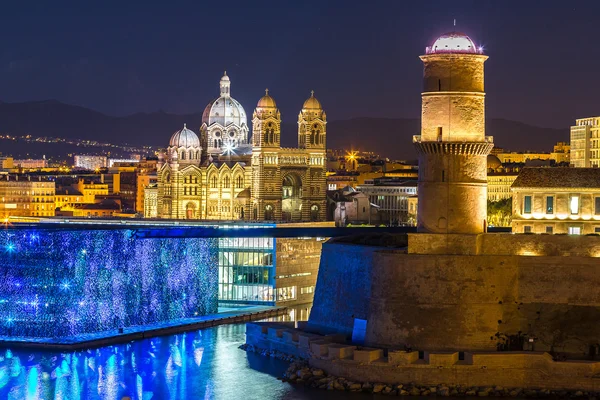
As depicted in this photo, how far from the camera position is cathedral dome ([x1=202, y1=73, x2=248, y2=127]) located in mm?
108062

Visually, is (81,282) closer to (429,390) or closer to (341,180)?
(429,390)

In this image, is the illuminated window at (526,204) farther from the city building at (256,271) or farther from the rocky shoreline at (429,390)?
the rocky shoreline at (429,390)

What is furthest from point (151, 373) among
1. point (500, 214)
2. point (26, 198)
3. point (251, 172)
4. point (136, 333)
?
→ point (26, 198)

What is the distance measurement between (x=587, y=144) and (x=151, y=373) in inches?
2199

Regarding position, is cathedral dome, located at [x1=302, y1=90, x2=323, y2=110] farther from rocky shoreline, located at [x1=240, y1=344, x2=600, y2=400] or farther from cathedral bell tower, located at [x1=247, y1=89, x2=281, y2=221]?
rocky shoreline, located at [x1=240, y1=344, x2=600, y2=400]

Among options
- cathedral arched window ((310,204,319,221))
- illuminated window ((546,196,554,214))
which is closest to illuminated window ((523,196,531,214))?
illuminated window ((546,196,554,214))

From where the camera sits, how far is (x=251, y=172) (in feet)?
326

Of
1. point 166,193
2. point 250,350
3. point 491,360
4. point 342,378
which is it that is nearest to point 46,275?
point 250,350

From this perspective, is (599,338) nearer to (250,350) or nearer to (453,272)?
(453,272)

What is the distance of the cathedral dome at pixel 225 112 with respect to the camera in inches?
4254

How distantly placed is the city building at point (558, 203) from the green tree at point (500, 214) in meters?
22.9

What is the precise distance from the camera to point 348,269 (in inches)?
1996

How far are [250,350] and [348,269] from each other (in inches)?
183

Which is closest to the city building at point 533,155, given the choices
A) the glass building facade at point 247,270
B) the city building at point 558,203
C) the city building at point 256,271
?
the city building at point 256,271
